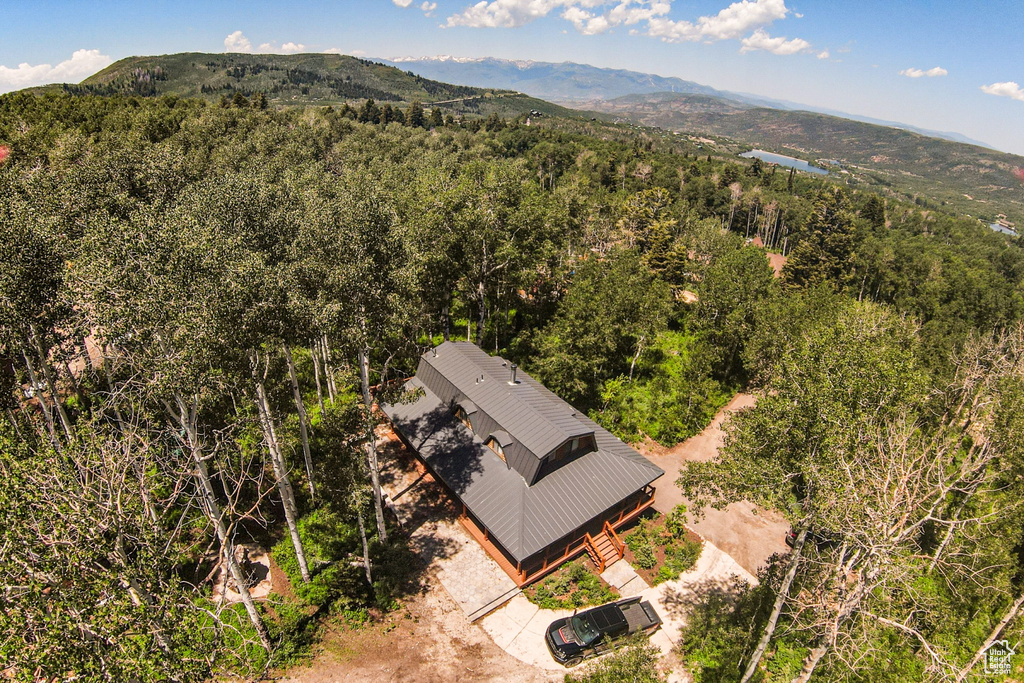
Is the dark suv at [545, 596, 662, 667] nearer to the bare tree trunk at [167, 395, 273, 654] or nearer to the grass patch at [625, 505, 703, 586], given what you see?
the grass patch at [625, 505, 703, 586]

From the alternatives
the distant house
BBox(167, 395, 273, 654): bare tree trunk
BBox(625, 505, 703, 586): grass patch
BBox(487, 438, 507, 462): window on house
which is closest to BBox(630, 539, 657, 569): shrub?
BBox(625, 505, 703, 586): grass patch

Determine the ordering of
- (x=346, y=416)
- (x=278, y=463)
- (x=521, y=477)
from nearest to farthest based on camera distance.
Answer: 1. (x=278, y=463)
2. (x=346, y=416)
3. (x=521, y=477)

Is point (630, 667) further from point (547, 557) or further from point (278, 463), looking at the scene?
point (278, 463)

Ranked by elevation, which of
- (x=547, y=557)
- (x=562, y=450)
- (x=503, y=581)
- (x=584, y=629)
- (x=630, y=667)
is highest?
(x=562, y=450)

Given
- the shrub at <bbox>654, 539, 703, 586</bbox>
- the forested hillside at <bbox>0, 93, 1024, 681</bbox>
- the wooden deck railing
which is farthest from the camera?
the wooden deck railing

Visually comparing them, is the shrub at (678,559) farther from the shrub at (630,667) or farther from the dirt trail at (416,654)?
the dirt trail at (416,654)

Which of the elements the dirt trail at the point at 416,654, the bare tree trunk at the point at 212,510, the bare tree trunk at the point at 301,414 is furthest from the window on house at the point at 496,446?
the bare tree trunk at the point at 212,510

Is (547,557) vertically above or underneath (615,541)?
above

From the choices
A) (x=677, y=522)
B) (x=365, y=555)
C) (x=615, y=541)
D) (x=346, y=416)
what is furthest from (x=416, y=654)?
(x=677, y=522)
